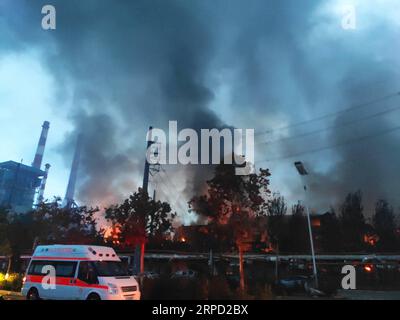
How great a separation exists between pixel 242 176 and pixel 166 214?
8067 millimetres

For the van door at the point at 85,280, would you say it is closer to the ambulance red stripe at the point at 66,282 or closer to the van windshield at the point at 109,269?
the ambulance red stripe at the point at 66,282

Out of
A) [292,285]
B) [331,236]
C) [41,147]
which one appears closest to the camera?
[292,285]

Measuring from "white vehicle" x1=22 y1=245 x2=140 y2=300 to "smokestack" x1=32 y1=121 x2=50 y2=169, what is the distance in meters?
124

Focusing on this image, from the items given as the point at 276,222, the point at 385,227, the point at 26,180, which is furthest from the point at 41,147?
the point at 385,227

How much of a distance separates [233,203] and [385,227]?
5587 cm

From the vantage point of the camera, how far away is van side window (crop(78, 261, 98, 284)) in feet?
50.3

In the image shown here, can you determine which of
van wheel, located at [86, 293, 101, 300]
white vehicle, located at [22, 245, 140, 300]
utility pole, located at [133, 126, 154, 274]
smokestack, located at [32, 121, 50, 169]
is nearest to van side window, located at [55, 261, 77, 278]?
white vehicle, located at [22, 245, 140, 300]

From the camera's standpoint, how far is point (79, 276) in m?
15.7

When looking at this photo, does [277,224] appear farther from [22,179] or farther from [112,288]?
[22,179]

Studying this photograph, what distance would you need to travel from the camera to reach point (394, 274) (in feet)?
146

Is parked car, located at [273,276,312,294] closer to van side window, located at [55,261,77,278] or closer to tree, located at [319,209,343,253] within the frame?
van side window, located at [55,261,77,278]

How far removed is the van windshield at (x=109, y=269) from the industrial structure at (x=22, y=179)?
112614mm
